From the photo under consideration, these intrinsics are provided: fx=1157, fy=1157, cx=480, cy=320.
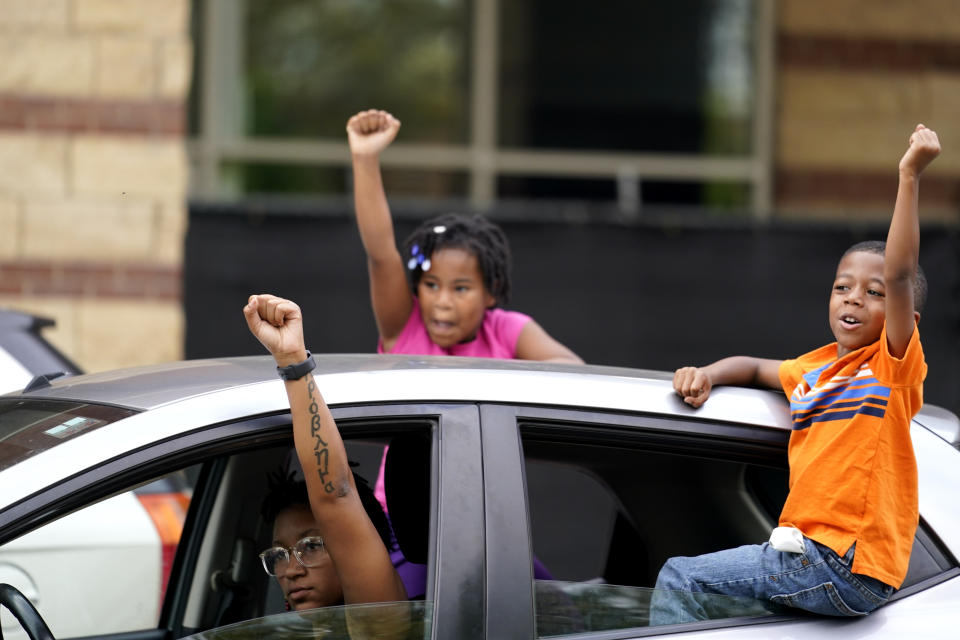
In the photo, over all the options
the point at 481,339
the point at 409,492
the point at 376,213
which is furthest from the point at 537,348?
the point at 409,492

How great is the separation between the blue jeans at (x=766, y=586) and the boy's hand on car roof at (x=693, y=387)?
13.0 inches

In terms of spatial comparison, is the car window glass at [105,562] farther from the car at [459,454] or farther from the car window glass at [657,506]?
the car window glass at [657,506]

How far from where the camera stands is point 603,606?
229cm

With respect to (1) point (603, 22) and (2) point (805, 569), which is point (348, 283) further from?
(2) point (805, 569)

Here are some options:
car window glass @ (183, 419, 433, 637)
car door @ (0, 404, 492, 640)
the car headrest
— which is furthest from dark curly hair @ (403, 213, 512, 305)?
the car headrest

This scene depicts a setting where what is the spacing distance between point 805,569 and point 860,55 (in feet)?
20.9

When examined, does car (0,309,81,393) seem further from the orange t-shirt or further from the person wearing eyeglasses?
the orange t-shirt

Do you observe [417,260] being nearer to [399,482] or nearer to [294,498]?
[294,498]

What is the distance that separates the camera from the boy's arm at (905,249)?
7.45 ft

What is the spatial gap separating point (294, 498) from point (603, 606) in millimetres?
762

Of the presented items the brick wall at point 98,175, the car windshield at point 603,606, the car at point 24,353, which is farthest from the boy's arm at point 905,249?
the brick wall at point 98,175

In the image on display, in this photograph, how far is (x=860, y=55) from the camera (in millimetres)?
7875

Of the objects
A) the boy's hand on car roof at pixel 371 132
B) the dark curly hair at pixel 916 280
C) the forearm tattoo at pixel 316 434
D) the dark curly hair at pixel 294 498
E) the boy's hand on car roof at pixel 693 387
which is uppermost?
the boy's hand on car roof at pixel 371 132

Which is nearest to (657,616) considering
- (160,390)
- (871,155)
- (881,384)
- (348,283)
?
(881,384)
